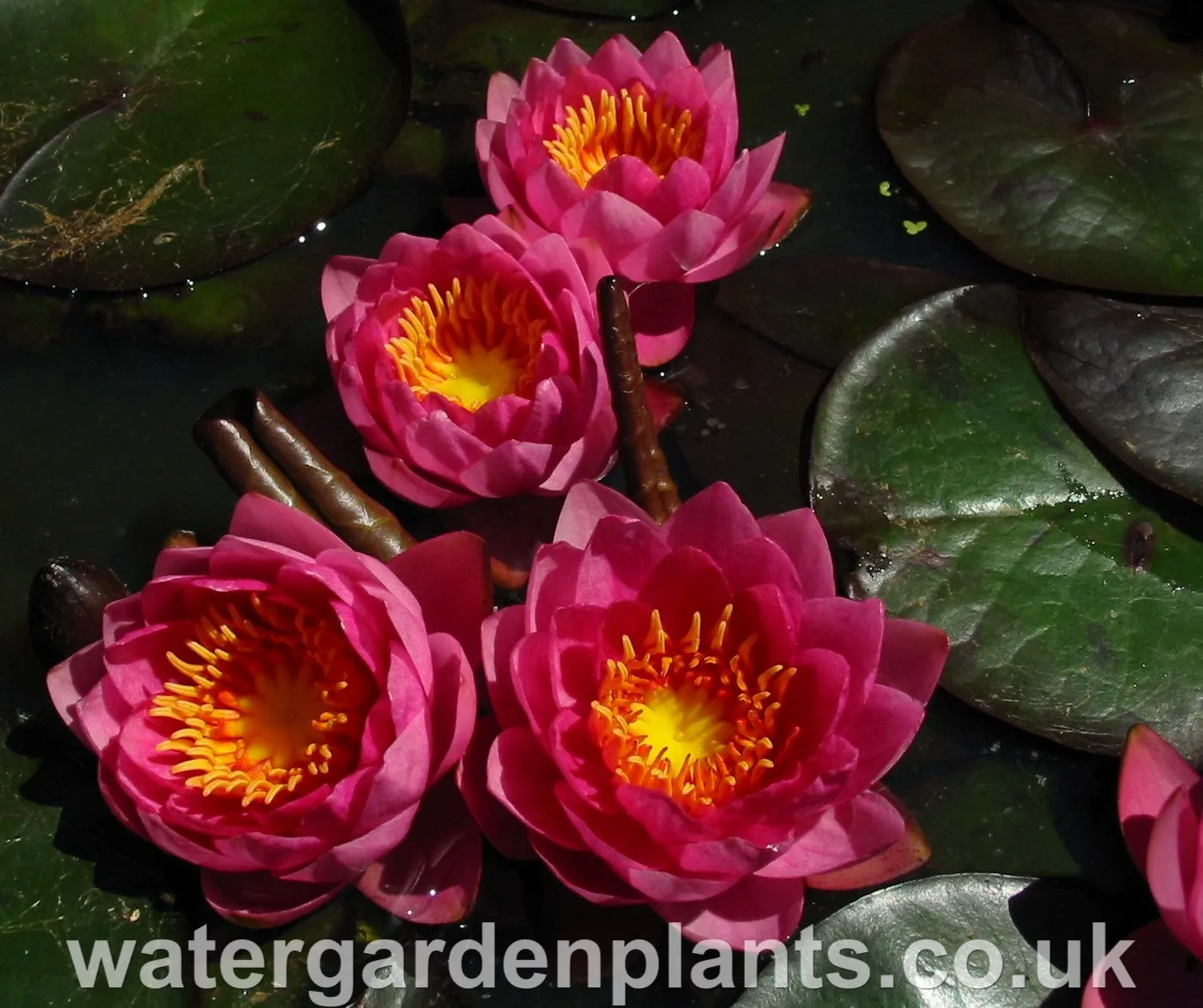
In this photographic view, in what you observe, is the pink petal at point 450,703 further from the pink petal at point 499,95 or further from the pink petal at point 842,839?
the pink petal at point 499,95

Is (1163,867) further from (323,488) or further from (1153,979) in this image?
(323,488)

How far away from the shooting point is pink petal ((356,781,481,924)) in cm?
114

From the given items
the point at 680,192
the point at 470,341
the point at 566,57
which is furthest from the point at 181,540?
the point at 566,57

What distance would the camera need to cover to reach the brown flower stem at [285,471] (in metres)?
1.29

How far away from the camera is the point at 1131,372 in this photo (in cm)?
139

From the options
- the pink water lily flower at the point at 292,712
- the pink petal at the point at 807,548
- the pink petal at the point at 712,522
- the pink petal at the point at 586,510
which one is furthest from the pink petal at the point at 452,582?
the pink petal at the point at 807,548

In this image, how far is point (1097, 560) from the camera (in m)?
1.32

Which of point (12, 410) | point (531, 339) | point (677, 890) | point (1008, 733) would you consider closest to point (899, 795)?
point (1008, 733)

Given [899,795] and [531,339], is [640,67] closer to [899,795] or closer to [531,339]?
[531,339]

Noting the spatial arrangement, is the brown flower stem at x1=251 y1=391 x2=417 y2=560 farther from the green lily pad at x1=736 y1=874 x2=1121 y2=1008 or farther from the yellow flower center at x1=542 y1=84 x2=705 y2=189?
the green lily pad at x1=736 y1=874 x2=1121 y2=1008

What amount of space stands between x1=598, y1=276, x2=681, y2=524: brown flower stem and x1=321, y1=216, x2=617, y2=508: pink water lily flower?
25 millimetres

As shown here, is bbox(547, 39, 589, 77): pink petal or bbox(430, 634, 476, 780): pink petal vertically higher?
bbox(547, 39, 589, 77): pink petal

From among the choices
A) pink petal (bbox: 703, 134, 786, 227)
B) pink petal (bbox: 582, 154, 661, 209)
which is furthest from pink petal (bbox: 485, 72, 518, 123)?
pink petal (bbox: 703, 134, 786, 227)

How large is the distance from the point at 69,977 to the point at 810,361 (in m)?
1.29
